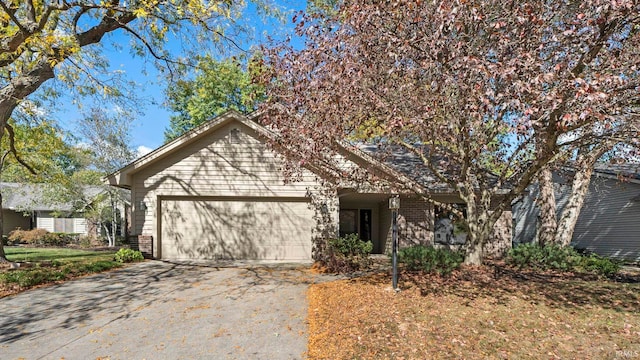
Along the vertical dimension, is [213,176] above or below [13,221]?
above

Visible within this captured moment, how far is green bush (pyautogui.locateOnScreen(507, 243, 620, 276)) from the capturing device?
964 cm

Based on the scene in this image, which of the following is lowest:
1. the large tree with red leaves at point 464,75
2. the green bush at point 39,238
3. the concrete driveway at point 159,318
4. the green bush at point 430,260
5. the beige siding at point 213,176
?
the green bush at point 39,238

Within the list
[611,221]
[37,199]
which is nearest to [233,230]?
[611,221]

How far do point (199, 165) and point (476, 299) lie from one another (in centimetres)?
973

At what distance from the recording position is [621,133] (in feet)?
21.9

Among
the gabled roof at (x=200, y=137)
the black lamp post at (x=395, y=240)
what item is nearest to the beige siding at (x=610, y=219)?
the gabled roof at (x=200, y=137)

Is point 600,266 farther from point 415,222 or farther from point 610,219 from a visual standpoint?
point 610,219

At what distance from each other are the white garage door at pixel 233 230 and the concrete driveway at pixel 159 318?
2.84 meters

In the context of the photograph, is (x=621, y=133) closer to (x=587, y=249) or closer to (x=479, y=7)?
(x=479, y=7)

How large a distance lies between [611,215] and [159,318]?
60.4ft

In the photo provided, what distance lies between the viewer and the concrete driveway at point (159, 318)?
5109 millimetres

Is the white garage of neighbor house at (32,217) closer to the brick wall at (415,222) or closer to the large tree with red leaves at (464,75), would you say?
the brick wall at (415,222)

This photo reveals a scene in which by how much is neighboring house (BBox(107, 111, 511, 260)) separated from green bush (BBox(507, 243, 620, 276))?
325 cm

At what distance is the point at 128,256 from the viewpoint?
1162 centimetres
